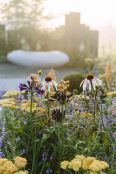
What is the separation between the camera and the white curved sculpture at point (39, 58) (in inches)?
375

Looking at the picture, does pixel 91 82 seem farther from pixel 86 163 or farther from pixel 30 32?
pixel 30 32

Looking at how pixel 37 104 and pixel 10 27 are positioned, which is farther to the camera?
pixel 10 27

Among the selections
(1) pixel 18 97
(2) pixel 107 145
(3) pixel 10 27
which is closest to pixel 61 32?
(3) pixel 10 27

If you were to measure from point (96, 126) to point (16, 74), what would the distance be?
583 cm

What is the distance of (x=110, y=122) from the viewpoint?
2.50m

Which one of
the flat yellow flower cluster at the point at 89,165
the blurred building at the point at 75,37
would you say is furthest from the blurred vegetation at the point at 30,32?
the flat yellow flower cluster at the point at 89,165

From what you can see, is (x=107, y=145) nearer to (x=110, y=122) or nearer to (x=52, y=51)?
(x=110, y=122)

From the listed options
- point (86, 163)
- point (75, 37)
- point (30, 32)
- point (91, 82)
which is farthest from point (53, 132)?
point (75, 37)

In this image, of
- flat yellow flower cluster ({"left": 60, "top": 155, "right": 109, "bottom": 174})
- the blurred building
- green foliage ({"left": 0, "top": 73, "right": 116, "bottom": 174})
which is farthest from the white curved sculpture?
flat yellow flower cluster ({"left": 60, "top": 155, "right": 109, "bottom": 174})

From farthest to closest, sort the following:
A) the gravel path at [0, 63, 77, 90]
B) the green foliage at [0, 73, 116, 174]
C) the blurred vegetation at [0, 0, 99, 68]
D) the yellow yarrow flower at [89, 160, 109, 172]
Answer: the blurred vegetation at [0, 0, 99, 68]
the gravel path at [0, 63, 77, 90]
the green foliage at [0, 73, 116, 174]
the yellow yarrow flower at [89, 160, 109, 172]

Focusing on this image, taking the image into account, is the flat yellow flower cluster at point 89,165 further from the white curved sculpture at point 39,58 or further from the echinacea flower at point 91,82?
the white curved sculpture at point 39,58

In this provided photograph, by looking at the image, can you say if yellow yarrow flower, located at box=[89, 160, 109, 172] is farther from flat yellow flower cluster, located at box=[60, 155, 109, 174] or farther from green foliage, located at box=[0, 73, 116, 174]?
green foliage, located at box=[0, 73, 116, 174]

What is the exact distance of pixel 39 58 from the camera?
A: 9500 mm

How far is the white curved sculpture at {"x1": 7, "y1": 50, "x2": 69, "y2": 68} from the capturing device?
9.52 metres
